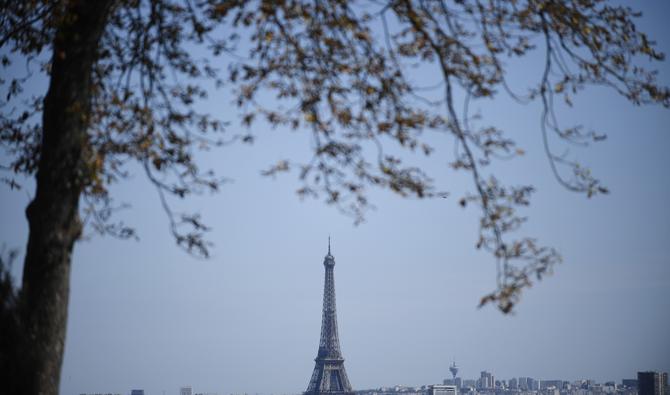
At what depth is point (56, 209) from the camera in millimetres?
8992

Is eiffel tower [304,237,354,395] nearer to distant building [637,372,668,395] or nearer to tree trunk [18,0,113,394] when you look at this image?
distant building [637,372,668,395]

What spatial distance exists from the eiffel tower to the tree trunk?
12667cm

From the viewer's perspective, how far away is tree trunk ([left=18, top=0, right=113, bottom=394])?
894cm

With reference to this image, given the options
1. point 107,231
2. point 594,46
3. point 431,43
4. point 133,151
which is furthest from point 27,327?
point 594,46

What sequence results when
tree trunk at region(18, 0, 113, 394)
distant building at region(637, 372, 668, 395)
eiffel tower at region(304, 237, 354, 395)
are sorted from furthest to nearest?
distant building at region(637, 372, 668, 395), eiffel tower at region(304, 237, 354, 395), tree trunk at region(18, 0, 113, 394)

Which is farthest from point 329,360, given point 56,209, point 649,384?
point 56,209

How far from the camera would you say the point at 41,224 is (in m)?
9.00

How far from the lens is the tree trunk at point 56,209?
29.3 feet

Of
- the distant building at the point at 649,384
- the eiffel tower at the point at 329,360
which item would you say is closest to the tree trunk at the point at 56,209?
the eiffel tower at the point at 329,360

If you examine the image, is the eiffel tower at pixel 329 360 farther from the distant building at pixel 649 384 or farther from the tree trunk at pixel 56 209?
the tree trunk at pixel 56 209

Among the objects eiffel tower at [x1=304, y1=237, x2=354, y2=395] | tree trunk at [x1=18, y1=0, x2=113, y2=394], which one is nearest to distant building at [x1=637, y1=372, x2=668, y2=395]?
eiffel tower at [x1=304, y1=237, x2=354, y2=395]

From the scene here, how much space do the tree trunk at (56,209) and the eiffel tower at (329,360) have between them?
4987 inches

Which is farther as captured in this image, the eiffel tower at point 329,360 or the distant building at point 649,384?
the distant building at point 649,384

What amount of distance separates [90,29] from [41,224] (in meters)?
2.10
